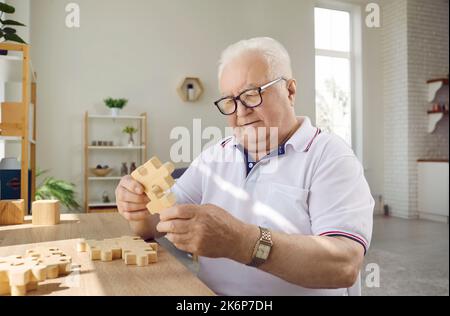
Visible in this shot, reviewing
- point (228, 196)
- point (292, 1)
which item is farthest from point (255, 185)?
point (292, 1)

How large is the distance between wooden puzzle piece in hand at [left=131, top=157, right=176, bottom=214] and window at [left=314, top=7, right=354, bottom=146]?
607 centimetres

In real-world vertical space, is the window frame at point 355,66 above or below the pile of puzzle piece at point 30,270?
above

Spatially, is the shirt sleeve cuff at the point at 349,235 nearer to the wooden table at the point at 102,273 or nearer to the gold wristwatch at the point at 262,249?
the gold wristwatch at the point at 262,249

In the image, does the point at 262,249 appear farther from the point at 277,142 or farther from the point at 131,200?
the point at 277,142

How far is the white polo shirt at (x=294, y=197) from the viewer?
1.05 metres

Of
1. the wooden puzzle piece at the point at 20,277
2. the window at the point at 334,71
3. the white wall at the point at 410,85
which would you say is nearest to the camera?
the wooden puzzle piece at the point at 20,277

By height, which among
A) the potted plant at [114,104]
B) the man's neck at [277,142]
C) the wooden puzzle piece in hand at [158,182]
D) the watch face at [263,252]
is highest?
the potted plant at [114,104]

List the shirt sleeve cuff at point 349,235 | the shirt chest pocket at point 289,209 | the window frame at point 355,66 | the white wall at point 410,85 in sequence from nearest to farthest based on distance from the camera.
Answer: the shirt sleeve cuff at point 349,235, the shirt chest pocket at point 289,209, the white wall at point 410,85, the window frame at point 355,66

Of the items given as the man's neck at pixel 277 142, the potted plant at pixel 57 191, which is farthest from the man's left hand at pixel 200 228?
Answer: the potted plant at pixel 57 191

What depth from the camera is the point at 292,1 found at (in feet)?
20.9

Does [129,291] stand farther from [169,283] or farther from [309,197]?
[309,197]

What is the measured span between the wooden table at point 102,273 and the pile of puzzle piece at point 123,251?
2 cm

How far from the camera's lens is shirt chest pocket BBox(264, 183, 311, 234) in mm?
1159
